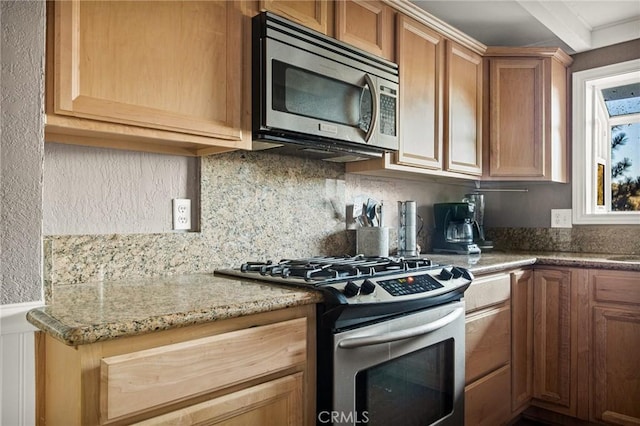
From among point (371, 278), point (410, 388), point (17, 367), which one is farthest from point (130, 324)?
point (410, 388)

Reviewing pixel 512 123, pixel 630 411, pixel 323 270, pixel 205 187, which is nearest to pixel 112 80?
pixel 205 187

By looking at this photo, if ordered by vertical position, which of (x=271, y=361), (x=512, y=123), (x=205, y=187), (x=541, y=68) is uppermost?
(x=541, y=68)

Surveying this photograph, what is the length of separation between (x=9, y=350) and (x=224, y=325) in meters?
0.51

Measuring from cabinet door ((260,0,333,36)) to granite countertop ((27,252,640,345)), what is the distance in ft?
3.23

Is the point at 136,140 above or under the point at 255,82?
under

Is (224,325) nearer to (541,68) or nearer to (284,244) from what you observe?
(284,244)

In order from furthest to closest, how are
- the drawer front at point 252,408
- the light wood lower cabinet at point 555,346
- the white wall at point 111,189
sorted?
1. the light wood lower cabinet at point 555,346
2. the white wall at point 111,189
3. the drawer front at point 252,408

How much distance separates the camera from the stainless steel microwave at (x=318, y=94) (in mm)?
1534

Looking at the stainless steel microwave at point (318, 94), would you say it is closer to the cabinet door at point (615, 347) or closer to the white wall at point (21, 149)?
the white wall at point (21, 149)

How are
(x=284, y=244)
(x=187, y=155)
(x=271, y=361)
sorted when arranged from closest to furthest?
1. (x=271, y=361)
2. (x=187, y=155)
3. (x=284, y=244)

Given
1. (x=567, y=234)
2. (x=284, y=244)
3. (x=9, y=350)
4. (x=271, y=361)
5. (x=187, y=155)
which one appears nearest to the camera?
(x=9, y=350)

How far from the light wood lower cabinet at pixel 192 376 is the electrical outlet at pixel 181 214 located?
25.0 inches

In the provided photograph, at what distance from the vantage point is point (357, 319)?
1348 mm

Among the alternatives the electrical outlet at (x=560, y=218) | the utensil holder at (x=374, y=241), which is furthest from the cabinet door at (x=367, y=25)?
the electrical outlet at (x=560, y=218)
